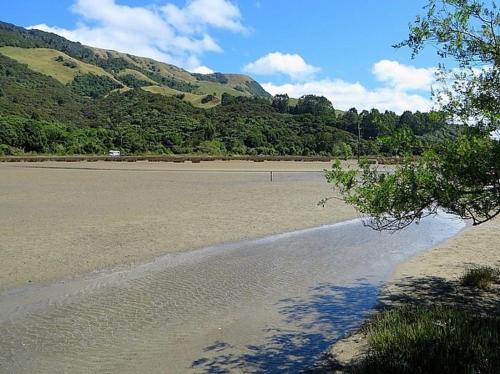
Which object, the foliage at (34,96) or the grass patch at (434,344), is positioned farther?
the foliage at (34,96)

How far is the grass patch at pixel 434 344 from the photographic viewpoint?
5.06 metres

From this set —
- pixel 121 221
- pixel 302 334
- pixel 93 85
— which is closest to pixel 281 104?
pixel 93 85

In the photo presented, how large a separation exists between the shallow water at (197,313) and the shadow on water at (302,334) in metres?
0.01

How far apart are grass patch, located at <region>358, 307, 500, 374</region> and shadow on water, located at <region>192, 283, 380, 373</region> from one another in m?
0.81

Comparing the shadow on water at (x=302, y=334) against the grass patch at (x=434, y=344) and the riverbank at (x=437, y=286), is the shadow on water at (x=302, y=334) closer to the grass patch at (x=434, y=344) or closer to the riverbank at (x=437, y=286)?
the riverbank at (x=437, y=286)

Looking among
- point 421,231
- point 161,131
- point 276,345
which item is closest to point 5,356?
point 276,345

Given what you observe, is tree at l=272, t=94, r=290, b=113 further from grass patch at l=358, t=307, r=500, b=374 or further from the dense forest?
grass patch at l=358, t=307, r=500, b=374

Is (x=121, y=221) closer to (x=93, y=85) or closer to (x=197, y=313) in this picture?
(x=197, y=313)

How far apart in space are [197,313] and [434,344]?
4.09 meters

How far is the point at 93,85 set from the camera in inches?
6855

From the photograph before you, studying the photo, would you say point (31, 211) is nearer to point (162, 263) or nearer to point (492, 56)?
point (162, 263)

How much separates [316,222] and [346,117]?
124655 millimetres

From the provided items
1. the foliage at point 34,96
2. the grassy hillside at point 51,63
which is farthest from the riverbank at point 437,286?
the grassy hillside at point 51,63

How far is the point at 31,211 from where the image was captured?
18391mm
